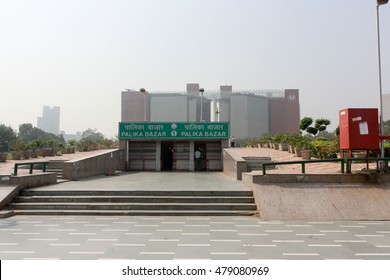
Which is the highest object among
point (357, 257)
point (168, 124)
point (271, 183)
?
point (168, 124)

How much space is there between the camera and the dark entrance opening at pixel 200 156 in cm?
2052

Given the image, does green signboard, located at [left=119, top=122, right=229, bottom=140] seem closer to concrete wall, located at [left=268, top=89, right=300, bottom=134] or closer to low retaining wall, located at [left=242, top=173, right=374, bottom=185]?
low retaining wall, located at [left=242, top=173, right=374, bottom=185]

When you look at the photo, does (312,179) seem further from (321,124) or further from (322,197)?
(321,124)

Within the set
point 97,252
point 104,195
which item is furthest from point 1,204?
point 97,252

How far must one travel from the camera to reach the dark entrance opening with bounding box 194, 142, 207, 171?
808 inches

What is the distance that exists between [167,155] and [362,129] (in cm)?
1438

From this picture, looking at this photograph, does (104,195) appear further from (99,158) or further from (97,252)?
(99,158)

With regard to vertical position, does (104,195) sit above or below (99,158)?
below

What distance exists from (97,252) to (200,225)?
2.93m

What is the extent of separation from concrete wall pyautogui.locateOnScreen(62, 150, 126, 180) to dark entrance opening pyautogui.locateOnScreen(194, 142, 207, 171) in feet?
16.5

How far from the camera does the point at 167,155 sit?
22078 millimetres

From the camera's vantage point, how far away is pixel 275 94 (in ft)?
411

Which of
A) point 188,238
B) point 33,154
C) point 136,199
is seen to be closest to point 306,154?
point 136,199

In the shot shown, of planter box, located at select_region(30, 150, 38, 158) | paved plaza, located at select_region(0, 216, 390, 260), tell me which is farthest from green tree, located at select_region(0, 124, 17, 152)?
paved plaza, located at select_region(0, 216, 390, 260)
